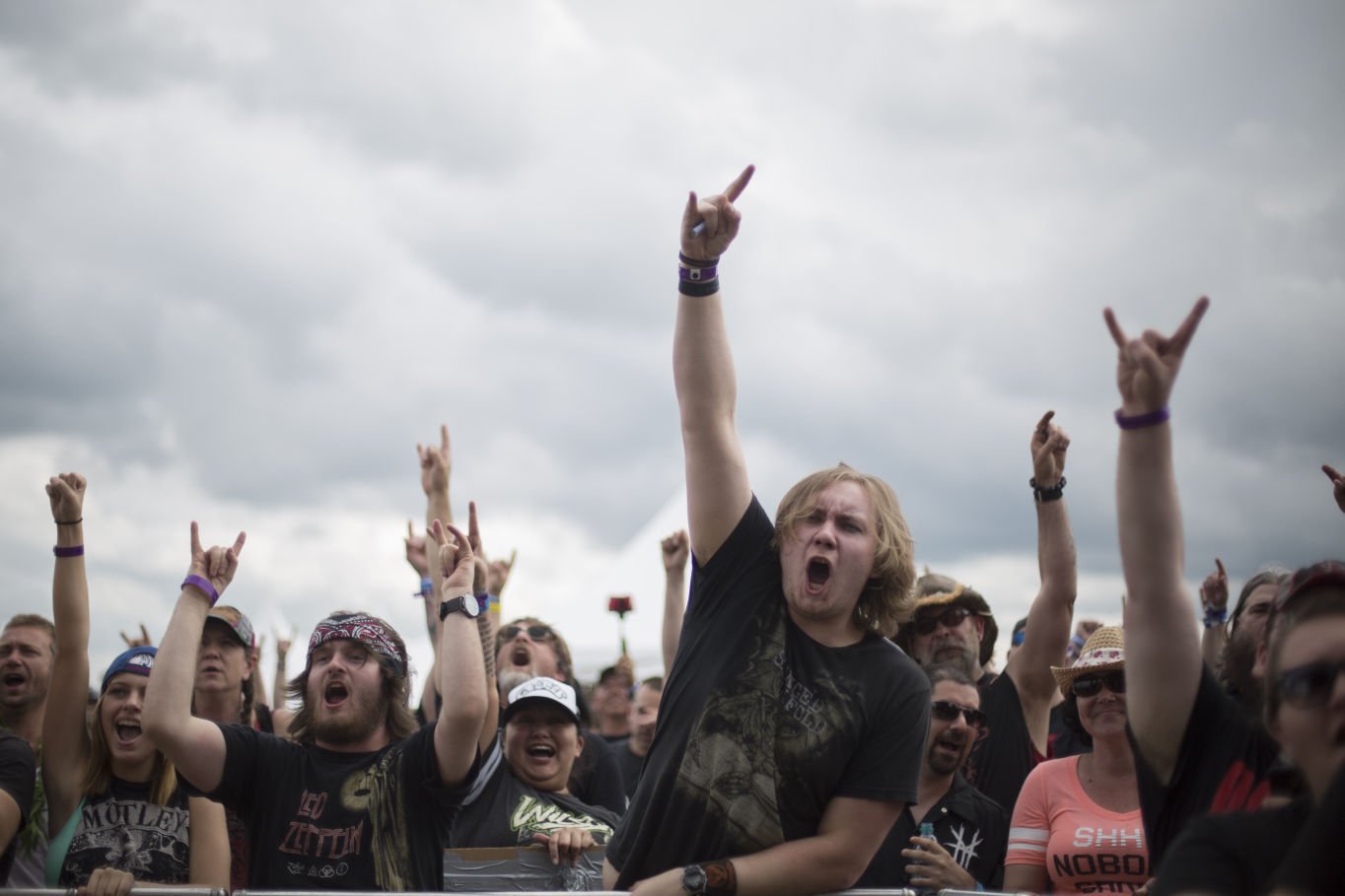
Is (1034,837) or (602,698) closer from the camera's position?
(1034,837)

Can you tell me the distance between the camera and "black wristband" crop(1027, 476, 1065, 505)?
15.4 ft

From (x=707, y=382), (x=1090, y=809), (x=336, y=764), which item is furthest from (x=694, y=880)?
(x=1090, y=809)

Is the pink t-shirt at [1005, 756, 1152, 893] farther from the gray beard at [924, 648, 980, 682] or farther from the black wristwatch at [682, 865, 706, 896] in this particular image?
the black wristwatch at [682, 865, 706, 896]

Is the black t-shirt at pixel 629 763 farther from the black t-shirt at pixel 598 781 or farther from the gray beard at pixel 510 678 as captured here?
the gray beard at pixel 510 678

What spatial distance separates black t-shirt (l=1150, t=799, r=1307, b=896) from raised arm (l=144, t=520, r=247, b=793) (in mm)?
2965

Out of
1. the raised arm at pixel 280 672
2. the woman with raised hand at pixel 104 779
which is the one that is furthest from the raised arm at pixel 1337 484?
the raised arm at pixel 280 672

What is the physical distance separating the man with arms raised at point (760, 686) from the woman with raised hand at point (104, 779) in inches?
73.4

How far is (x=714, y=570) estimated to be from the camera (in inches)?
124

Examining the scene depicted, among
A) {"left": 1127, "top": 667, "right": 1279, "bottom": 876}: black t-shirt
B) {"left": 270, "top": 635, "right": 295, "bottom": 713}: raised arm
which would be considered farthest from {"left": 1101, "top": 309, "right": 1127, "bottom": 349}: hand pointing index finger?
{"left": 270, "top": 635, "right": 295, "bottom": 713}: raised arm

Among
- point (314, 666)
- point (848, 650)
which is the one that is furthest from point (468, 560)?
point (848, 650)

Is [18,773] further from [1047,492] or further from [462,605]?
[1047,492]

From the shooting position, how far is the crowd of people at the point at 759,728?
2.25 m

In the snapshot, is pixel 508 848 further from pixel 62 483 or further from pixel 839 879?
pixel 62 483

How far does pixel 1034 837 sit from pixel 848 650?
4.66ft
